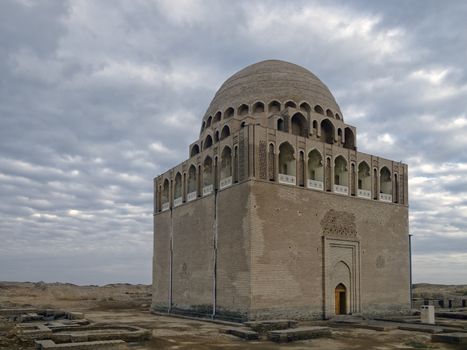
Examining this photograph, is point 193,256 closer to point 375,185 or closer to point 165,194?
point 165,194

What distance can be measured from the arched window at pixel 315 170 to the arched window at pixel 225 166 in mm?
4028

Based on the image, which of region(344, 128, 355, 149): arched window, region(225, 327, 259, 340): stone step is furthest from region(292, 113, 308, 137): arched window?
region(225, 327, 259, 340): stone step

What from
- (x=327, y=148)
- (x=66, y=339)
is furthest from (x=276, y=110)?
(x=66, y=339)

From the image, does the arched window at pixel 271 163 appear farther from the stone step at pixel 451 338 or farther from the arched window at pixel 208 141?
the stone step at pixel 451 338

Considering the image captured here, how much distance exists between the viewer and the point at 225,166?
24.3 metres

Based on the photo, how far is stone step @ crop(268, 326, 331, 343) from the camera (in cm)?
1556

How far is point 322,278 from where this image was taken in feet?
76.1

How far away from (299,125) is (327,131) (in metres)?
2.02

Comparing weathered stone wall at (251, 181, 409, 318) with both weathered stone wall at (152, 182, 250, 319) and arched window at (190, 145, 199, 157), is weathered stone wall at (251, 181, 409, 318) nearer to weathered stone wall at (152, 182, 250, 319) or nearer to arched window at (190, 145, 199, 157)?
weathered stone wall at (152, 182, 250, 319)

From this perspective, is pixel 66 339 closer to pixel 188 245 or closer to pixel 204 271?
pixel 204 271

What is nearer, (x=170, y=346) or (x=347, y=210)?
(x=170, y=346)

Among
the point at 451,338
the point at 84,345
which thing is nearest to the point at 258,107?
the point at 451,338

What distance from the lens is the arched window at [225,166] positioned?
23.8 metres

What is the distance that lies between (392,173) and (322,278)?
807 centimetres
